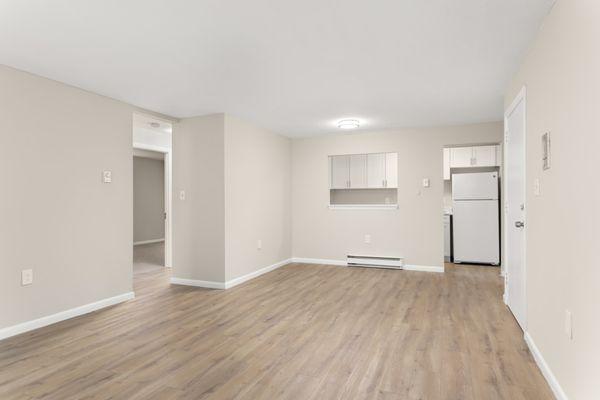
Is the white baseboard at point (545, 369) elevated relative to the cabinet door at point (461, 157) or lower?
lower

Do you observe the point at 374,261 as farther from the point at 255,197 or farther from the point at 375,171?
the point at 255,197

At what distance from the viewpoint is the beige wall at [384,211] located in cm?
557

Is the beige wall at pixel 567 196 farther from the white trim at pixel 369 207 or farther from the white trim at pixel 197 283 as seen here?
the white trim at pixel 197 283

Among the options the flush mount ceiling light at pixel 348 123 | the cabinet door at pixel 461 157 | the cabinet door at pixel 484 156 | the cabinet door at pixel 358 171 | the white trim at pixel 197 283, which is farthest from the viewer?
the cabinet door at pixel 358 171

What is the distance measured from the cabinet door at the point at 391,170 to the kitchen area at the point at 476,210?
102 centimetres

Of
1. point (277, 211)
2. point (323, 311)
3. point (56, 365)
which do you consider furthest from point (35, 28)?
point (277, 211)

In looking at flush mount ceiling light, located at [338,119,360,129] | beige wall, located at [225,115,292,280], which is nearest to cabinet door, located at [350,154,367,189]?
beige wall, located at [225,115,292,280]

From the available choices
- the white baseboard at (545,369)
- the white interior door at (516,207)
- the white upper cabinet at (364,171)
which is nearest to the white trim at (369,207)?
the white upper cabinet at (364,171)

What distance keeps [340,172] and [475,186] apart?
2.43 m

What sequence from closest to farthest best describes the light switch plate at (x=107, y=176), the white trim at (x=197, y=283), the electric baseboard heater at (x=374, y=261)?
the light switch plate at (x=107, y=176) < the white trim at (x=197, y=283) < the electric baseboard heater at (x=374, y=261)

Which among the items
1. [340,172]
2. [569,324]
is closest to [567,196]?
[569,324]

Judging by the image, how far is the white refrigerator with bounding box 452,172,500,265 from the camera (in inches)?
236

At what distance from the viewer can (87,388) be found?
7.09ft

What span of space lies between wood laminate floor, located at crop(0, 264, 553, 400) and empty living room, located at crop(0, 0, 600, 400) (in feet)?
0.06
